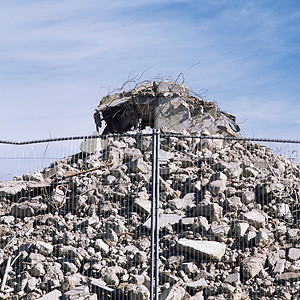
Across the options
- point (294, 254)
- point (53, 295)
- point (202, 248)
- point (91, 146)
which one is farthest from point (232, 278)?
point (91, 146)

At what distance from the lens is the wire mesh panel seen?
Answer: 7.71m

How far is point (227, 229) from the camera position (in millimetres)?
8539

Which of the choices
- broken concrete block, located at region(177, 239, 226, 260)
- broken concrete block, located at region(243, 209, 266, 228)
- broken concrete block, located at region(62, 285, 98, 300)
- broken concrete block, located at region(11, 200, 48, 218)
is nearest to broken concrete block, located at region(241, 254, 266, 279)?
broken concrete block, located at region(177, 239, 226, 260)

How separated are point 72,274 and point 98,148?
14.8ft

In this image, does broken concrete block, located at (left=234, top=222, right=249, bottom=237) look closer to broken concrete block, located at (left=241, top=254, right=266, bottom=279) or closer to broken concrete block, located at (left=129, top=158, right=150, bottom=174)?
broken concrete block, located at (left=241, top=254, right=266, bottom=279)

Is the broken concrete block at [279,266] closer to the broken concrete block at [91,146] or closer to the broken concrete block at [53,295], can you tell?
the broken concrete block at [53,295]

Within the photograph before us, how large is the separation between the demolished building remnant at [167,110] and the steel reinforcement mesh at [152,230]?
376cm

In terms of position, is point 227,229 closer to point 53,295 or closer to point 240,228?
point 240,228

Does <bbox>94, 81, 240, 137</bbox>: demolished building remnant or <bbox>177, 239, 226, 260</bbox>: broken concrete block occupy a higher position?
<bbox>94, 81, 240, 137</bbox>: demolished building remnant

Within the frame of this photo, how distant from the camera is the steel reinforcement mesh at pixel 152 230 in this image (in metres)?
7.64

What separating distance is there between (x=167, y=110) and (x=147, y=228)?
6616 millimetres

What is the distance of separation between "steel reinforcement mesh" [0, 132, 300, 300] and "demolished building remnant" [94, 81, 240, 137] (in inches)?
148

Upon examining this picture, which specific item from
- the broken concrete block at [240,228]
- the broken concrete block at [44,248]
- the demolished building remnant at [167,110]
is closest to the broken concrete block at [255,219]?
the broken concrete block at [240,228]

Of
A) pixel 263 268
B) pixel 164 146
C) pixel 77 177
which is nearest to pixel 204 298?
pixel 263 268
